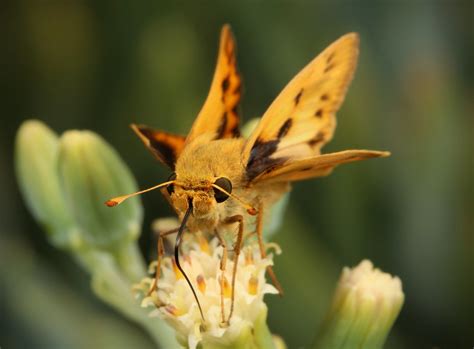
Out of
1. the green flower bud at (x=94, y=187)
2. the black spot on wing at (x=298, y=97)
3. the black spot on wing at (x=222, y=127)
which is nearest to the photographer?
the black spot on wing at (x=298, y=97)

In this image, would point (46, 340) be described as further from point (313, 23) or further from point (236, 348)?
point (313, 23)

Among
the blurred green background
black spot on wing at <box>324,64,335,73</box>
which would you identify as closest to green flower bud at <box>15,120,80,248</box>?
the blurred green background

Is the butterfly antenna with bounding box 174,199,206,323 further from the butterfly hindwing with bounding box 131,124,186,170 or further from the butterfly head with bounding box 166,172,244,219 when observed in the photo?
the butterfly hindwing with bounding box 131,124,186,170

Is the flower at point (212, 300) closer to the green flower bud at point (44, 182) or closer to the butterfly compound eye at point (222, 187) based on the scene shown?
the butterfly compound eye at point (222, 187)

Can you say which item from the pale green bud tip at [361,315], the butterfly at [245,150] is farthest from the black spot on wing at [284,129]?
Result: the pale green bud tip at [361,315]

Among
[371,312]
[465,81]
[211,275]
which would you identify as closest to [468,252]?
[465,81]

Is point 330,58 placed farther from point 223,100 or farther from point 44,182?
point 44,182

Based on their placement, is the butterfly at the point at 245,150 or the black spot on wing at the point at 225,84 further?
the black spot on wing at the point at 225,84
